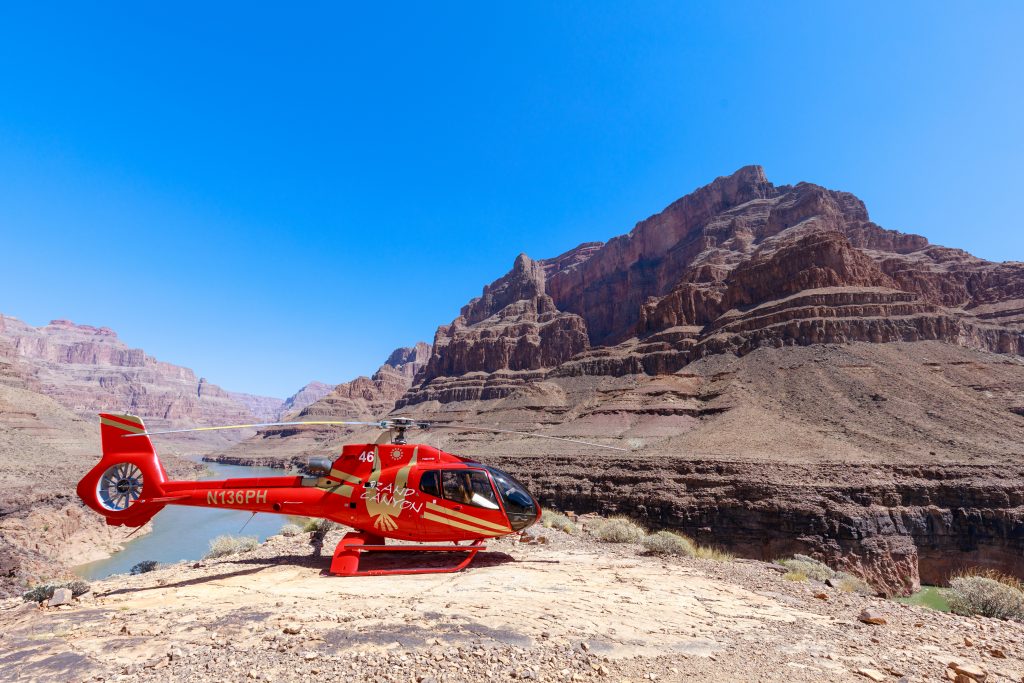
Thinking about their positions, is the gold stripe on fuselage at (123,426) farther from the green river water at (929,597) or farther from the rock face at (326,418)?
the rock face at (326,418)

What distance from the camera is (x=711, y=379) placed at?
60.7 metres

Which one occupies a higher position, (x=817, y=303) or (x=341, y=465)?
(x=817, y=303)

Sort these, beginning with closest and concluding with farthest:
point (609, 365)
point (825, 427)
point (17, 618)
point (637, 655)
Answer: point (637, 655), point (17, 618), point (825, 427), point (609, 365)

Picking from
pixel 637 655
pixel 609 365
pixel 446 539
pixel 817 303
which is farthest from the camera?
pixel 609 365

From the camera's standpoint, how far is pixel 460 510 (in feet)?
28.2

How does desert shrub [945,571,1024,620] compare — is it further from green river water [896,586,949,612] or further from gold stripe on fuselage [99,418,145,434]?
green river water [896,586,949,612]

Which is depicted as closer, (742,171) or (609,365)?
(609,365)

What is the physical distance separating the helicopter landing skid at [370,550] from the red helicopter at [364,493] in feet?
0.09

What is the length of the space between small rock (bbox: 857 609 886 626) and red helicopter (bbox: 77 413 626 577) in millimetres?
4880

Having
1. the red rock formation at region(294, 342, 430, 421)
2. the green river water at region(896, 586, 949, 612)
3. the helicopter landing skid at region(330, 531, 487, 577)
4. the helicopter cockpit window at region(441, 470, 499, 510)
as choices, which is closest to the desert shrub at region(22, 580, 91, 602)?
the helicopter landing skid at region(330, 531, 487, 577)

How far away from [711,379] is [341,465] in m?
59.0

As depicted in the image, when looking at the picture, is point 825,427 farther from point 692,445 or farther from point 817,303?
point 817,303

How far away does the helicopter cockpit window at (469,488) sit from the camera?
339 inches

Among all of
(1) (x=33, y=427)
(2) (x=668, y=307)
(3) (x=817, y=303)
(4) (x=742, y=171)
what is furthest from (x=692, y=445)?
(4) (x=742, y=171)
